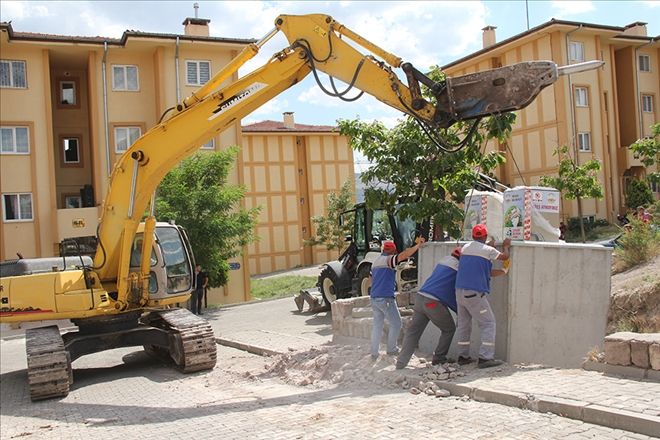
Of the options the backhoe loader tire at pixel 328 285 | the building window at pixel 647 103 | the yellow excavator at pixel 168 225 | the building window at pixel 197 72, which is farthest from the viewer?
the building window at pixel 647 103

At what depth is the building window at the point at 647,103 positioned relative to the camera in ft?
120

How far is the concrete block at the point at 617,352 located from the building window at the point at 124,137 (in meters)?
24.2

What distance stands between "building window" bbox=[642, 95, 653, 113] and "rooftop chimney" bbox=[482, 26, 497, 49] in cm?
902

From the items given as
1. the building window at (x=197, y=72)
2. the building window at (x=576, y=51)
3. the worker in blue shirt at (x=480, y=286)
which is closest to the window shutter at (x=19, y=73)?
the building window at (x=197, y=72)

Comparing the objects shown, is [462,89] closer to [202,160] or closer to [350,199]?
[202,160]

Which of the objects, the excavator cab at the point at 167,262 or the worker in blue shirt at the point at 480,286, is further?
the excavator cab at the point at 167,262

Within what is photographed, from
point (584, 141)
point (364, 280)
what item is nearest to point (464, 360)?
point (364, 280)

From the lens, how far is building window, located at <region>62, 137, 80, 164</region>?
96.7 ft

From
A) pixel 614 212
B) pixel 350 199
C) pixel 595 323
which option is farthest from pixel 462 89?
pixel 350 199

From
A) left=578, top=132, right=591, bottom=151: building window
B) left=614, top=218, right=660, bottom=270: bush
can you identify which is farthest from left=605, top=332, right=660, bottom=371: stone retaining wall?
left=578, top=132, right=591, bottom=151: building window

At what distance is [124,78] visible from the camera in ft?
93.0

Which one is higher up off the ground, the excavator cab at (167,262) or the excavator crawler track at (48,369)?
the excavator cab at (167,262)

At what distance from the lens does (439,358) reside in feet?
27.9

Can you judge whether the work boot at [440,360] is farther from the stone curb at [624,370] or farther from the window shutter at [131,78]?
the window shutter at [131,78]
